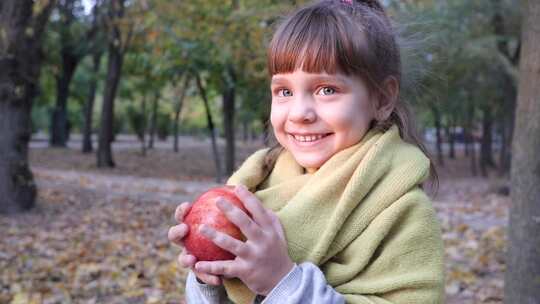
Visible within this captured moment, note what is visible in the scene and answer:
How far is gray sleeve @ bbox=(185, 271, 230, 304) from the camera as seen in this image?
1614 millimetres

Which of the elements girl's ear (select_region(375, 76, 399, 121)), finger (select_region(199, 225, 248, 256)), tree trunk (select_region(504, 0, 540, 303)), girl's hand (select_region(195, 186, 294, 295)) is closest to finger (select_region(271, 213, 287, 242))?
girl's hand (select_region(195, 186, 294, 295))

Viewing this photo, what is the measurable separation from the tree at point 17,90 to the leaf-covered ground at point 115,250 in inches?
16.3

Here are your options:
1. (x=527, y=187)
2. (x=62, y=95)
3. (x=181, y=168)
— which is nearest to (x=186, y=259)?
(x=527, y=187)

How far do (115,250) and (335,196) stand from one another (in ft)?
18.1

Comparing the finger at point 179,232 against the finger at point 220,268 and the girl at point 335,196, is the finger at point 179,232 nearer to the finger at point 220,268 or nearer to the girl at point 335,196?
the girl at point 335,196

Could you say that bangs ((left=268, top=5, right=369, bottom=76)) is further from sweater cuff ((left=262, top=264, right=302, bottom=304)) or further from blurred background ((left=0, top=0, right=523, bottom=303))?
sweater cuff ((left=262, top=264, right=302, bottom=304))

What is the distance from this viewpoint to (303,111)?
1.66 meters

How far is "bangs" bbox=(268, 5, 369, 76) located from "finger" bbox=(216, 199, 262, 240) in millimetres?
486

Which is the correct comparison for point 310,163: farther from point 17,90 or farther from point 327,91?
point 17,90

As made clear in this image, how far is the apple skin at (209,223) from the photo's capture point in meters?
1.47

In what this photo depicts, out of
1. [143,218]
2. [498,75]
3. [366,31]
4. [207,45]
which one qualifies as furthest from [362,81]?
[498,75]

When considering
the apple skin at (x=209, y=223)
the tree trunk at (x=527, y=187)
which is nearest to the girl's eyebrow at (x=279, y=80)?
the apple skin at (x=209, y=223)

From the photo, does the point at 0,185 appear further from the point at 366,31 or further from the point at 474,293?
the point at 366,31

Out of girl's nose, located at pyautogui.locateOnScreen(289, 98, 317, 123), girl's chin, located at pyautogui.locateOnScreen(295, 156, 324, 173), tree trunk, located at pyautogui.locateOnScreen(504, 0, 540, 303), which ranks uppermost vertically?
girl's nose, located at pyautogui.locateOnScreen(289, 98, 317, 123)
